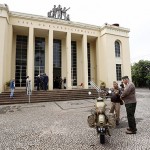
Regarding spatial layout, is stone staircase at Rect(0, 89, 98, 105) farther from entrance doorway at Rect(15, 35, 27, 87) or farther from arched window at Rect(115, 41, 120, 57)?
arched window at Rect(115, 41, 120, 57)

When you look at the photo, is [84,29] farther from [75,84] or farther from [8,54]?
[8,54]

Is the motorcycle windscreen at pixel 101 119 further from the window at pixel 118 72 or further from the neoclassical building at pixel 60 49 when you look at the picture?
the window at pixel 118 72

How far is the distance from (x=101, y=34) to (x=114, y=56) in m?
3.40

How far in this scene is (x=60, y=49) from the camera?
20094mm

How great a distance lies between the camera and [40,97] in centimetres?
1299

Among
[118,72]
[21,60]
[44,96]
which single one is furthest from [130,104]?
[118,72]

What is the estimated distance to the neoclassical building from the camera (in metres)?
16.1

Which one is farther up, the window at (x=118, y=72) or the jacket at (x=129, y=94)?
the window at (x=118, y=72)

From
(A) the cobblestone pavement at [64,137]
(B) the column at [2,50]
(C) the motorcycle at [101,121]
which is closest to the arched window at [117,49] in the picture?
(B) the column at [2,50]

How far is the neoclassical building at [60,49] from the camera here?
52.7 ft

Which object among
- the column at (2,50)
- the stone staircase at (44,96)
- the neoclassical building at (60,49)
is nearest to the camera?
the stone staircase at (44,96)

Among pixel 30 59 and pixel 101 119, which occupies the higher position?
pixel 30 59

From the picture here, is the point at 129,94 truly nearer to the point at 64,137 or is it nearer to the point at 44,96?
the point at 64,137

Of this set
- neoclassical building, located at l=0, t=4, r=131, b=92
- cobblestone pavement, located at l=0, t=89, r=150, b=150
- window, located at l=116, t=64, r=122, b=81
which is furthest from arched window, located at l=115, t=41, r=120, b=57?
cobblestone pavement, located at l=0, t=89, r=150, b=150
